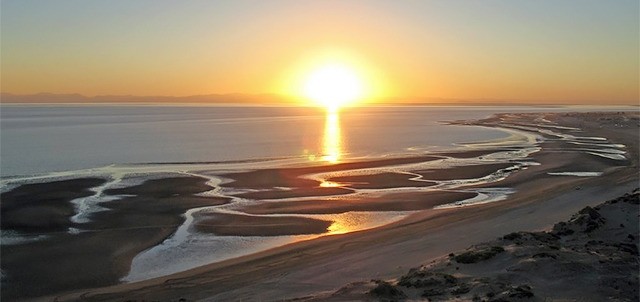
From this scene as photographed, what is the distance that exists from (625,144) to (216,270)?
153 ft

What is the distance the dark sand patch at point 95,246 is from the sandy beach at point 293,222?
0.12ft

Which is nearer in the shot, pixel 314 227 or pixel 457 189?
pixel 314 227

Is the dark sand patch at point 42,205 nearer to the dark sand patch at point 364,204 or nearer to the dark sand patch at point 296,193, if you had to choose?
the dark sand patch at point 364,204

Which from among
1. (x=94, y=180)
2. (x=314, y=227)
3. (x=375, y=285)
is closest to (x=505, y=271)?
(x=375, y=285)

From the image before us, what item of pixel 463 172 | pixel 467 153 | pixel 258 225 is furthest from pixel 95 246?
pixel 467 153

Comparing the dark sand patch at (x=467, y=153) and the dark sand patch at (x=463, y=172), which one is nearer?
the dark sand patch at (x=463, y=172)

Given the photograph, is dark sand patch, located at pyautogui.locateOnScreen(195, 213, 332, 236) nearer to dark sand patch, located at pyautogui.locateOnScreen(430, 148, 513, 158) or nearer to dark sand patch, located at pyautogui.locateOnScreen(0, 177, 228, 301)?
dark sand patch, located at pyautogui.locateOnScreen(0, 177, 228, 301)

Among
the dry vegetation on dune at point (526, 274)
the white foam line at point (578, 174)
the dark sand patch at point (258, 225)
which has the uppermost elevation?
the dry vegetation on dune at point (526, 274)

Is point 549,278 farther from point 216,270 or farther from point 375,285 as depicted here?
point 216,270

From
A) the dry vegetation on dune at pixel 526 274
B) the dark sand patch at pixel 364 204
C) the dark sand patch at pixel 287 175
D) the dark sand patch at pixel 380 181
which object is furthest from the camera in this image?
the dark sand patch at pixel 287 175

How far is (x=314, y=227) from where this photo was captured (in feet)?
61.6

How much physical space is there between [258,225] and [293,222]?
1.31 metres

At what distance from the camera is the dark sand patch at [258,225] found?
18094mm

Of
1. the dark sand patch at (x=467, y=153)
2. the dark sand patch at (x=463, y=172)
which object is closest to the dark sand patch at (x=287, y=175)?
the dark sand patch at (x=467, y=153)
